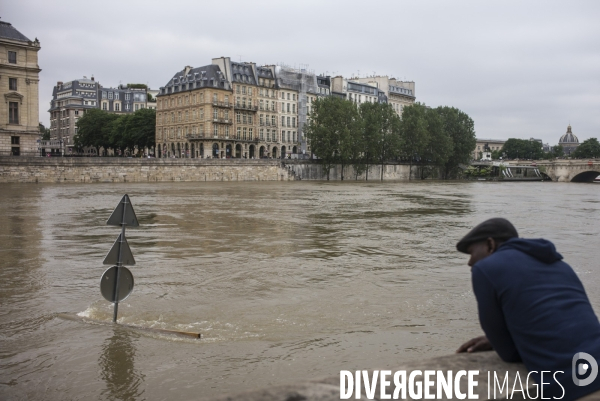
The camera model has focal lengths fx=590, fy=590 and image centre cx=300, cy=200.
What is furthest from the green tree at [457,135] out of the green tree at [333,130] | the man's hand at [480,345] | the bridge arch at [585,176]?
the man's hand at [480,345]

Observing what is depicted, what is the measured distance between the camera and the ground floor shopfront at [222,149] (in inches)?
3509

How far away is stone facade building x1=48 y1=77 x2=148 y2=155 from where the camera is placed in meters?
136

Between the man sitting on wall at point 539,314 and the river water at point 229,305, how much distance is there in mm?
1022

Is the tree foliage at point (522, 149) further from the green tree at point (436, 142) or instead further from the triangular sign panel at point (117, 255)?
the triangular sign panel at point (117, 255)

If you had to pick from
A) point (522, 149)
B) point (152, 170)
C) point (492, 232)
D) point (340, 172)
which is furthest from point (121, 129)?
point (522, 149)

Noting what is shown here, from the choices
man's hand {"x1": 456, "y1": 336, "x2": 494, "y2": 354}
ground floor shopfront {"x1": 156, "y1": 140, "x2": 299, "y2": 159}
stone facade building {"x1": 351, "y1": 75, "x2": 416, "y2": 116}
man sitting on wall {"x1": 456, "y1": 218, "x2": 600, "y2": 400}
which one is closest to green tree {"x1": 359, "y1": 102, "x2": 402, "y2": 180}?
ground floor shopfront {"x1": 156, "y1": 140, "x2": 299, "y2": 159}

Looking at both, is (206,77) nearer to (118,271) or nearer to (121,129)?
(121,129)

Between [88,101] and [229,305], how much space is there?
453 ft

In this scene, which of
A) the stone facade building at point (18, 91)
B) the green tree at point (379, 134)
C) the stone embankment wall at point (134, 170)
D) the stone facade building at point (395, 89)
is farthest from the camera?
the stone facade building at point (395, 89)

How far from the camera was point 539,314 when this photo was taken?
3.26 m

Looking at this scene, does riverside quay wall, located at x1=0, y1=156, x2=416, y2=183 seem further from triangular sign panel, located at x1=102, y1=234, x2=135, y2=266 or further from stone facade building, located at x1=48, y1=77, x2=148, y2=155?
stone facade building, located at x1=48, y1=77, x2=148, y2=155

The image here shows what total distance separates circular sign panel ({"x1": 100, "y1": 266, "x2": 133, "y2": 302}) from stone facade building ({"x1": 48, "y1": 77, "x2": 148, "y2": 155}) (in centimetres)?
13378

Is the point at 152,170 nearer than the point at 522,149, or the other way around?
the point at 152,170

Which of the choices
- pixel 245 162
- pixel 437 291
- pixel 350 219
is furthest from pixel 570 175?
A: pixel 437 291
